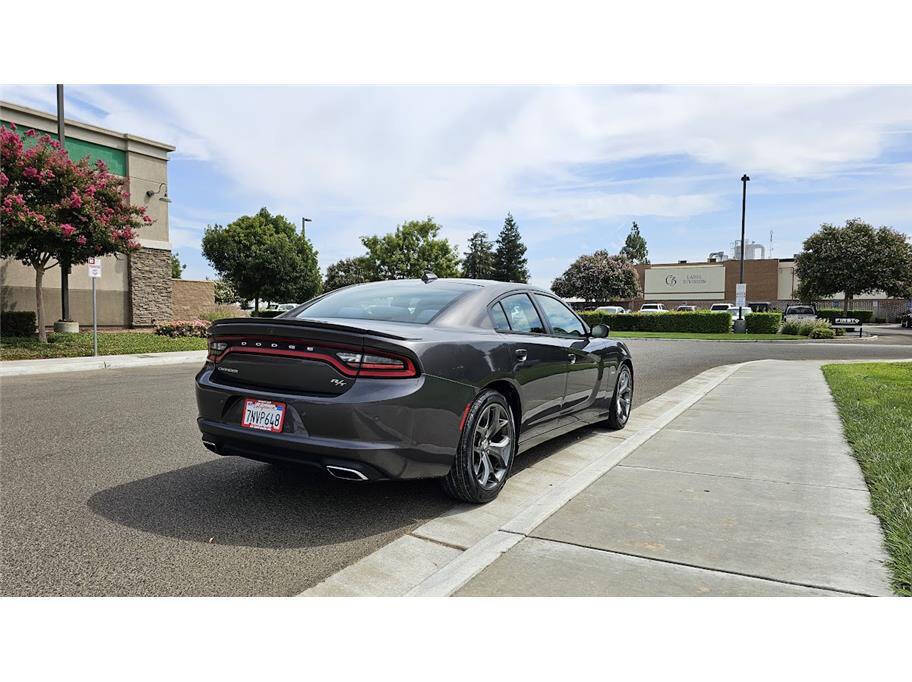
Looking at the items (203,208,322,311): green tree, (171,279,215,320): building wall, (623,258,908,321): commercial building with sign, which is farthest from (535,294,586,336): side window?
(623,258,908,321): commercial building with sign

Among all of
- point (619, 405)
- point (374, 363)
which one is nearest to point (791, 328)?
point (619, 405)

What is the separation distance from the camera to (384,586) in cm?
301

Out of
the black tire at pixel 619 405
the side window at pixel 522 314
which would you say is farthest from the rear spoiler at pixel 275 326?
the black tire at pixel 619 405

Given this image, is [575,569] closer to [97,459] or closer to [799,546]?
[799,546]

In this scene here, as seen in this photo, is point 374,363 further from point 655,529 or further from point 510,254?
point 510,254

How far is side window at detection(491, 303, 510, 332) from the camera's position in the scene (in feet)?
15.2

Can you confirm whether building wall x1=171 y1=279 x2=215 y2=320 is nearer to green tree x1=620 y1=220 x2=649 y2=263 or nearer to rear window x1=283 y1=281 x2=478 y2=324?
rear window x1=283 y1=281 x2=478 y2=324

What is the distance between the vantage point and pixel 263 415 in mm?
3785

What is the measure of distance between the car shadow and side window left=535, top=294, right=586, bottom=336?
5.93 feet

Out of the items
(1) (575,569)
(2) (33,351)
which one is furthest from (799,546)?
(2) (33,351)

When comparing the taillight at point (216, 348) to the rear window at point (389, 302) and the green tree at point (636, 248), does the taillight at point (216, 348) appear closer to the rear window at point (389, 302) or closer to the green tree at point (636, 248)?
the rear window at point (389, 302)

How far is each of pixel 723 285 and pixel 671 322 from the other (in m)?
42.1

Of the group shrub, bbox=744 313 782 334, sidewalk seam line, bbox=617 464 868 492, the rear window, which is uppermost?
the rear window

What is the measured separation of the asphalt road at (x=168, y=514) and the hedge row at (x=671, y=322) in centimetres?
2738
